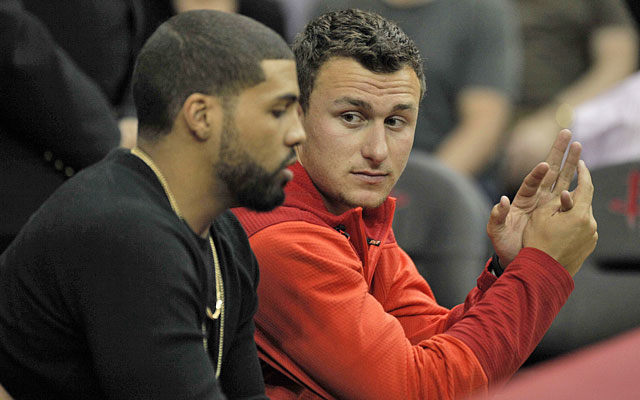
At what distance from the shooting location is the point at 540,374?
2.16ft

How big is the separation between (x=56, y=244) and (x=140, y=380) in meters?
0.21

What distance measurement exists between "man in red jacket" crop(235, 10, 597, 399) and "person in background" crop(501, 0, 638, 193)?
2.03 metres

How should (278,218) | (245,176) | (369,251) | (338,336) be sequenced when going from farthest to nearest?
(369,251), (278,218), (338,336), (245,176)

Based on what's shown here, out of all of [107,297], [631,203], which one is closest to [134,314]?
[107,297]

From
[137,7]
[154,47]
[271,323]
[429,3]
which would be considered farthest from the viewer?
[429,3]

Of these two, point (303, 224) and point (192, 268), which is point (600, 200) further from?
point (192, 268)

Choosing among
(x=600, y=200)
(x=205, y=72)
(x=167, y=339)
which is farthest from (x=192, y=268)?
(x=600, y=200)

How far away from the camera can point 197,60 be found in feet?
4.25

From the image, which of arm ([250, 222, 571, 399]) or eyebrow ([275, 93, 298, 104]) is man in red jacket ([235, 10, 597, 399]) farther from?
eyebrow ([275, 93, 298, 104])

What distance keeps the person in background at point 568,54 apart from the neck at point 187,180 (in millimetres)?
2445

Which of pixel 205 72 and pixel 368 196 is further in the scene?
pixel 368 196

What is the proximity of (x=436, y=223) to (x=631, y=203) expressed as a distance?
602 millimetres

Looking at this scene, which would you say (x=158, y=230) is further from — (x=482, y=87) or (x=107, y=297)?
(x=482, y=87)

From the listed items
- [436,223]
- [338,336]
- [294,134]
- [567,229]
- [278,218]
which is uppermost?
[294,134]
